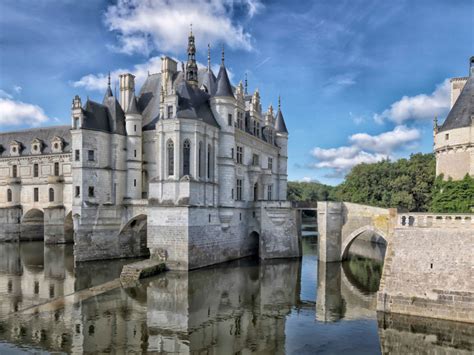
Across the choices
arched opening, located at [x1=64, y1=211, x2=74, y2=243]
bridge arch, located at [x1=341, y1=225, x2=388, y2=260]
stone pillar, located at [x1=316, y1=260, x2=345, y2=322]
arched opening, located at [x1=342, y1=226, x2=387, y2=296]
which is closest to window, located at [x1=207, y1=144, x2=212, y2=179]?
stone pillar, located at [x1=316, y1=260, x2=345, y2=322]

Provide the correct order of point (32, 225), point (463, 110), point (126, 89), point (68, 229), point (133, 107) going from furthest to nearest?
1. point (32, 225)
2. point (68, 229)
3. point (126, 89)
4. point (133, 107)
5. point (463, 110)

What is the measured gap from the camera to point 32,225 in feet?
149

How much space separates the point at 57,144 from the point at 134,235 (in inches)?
650

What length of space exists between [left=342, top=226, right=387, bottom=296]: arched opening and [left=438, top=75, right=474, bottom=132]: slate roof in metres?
9.44

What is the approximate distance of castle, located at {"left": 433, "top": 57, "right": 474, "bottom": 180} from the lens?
25.7 m

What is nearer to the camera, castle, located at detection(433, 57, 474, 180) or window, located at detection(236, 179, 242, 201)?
castle, located at detection(433, 57, 474, 180)

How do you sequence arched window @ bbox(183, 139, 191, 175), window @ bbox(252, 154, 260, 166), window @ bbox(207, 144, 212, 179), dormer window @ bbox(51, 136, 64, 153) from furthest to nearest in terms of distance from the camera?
dormer window @ bbox(51, 136, 64, 153), window @ bbox(252, 154, 260, 166), window @ bbox(207, 144, 212, 179), arched window @ bbox(183, 139, 191, 175)

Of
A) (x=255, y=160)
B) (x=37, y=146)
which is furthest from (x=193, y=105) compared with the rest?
(x=37, y=146)

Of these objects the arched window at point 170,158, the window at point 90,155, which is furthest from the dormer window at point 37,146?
the arched window at point 170,158

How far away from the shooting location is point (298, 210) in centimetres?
3572

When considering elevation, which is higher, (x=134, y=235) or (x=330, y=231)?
(x=330, y=231)

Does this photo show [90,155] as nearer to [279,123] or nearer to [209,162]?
[209,162]

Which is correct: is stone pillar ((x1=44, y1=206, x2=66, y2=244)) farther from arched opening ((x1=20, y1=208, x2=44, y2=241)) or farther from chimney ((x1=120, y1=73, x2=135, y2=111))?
chimney ((x1=120, y1=73, x2=135, y2=111))

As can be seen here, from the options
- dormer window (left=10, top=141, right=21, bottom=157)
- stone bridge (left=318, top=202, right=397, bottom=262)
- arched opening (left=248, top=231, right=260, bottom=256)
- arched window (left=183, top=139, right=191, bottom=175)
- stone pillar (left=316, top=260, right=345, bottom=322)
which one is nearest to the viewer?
stone pillar (left=316, top=260, right=345, bottom=322)
